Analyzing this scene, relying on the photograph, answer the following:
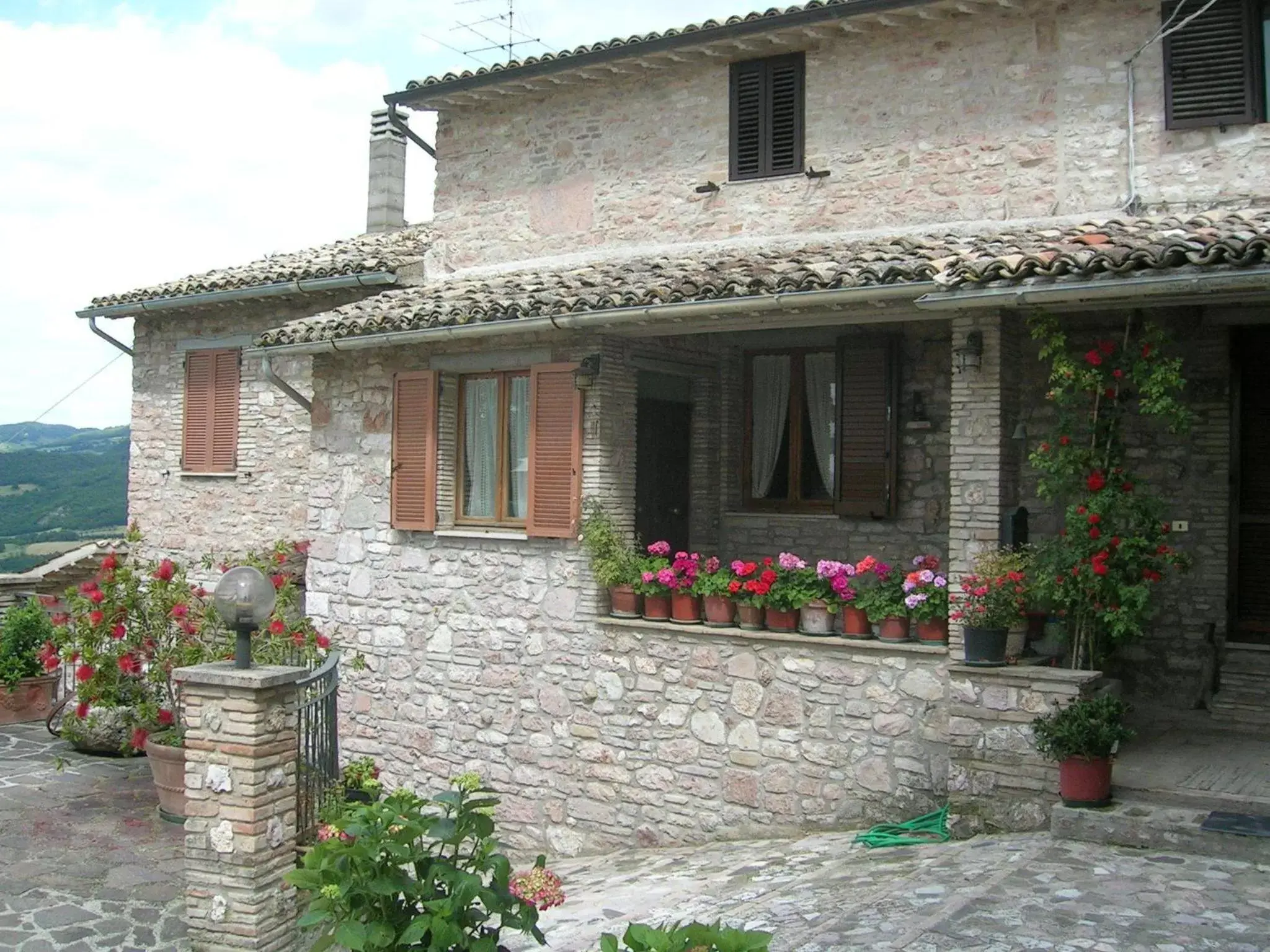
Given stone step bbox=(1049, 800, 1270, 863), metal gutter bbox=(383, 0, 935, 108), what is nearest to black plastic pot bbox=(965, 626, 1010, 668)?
stone step bbox=(1049, 800, 1270, 863)

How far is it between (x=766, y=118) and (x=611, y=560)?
435cm

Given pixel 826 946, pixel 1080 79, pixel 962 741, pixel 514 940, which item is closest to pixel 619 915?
pixel 514 940

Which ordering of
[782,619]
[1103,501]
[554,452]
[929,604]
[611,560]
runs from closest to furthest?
[1103,501] < [929,604] < [782,619] < [611,560] < [554,452]

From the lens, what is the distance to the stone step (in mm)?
6359

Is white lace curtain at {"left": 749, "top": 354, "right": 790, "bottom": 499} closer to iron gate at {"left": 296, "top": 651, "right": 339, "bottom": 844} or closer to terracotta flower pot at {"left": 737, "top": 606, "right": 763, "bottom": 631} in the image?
terracotta flower pot at {"left": 737, "top": 606, "right": 763, "bottom": 631}

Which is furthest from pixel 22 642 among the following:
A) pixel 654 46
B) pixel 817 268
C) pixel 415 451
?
pixel 817 268

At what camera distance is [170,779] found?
975cm

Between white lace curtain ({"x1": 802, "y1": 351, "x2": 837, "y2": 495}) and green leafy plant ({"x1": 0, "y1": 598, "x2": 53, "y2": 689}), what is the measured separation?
360 inches

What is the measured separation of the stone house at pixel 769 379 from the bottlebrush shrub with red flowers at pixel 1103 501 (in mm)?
322

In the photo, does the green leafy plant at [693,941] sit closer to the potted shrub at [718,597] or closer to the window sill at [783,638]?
the window sill at [783,638]

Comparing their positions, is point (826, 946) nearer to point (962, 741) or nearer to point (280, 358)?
point (962, 741)

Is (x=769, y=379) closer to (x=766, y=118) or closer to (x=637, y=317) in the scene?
(x=766, y=118)

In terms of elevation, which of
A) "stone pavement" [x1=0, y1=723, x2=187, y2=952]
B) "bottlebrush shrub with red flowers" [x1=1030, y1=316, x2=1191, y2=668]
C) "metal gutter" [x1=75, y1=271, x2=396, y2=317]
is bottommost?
"stone pavement" [x1=0, y1=723, x2=187, y2=952]

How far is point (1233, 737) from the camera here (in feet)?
27.2
